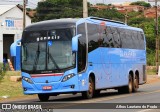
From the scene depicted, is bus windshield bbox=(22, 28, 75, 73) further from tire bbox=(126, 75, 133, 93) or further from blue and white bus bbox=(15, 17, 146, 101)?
tire bbox=(126, 75, 133, 93)

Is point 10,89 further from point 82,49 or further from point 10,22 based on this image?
point 10,22

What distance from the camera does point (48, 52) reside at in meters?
21.6

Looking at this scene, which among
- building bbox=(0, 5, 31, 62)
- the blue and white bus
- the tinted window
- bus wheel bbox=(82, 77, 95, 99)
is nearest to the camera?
the blue and white bus

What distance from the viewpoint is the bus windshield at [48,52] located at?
21375 millimetres

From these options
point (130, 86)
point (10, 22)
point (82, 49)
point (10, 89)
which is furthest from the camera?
point (10, 22)

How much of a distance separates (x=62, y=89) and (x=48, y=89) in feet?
1.99

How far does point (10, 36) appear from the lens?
225 feet

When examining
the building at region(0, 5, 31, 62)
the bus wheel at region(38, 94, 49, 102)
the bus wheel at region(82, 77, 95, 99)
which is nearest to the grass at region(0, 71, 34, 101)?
the bus wheel at region(38, 94, 49, 102)

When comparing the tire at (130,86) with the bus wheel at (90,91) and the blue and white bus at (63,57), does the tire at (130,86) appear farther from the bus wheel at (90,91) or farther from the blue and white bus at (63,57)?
the bus wheel at (90,91)

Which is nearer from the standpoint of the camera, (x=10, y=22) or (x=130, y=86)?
(x=130, y=86)

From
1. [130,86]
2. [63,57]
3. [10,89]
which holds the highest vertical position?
[63,57]

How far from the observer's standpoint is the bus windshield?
21375mm

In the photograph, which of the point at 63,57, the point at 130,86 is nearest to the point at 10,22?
the point at 130,86

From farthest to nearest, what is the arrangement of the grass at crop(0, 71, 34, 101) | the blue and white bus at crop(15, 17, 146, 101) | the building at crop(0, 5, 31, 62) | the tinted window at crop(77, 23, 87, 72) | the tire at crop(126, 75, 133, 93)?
the building at crop(0, 5, 31, 62) < the tire at crop(126, 75, 133, 93) < the grass at crop(0, 71, 34, 101) < the tinted window at crop(77, 23, 87, 72) < the blue and white bus at crop(15, 17, 146, 101)
